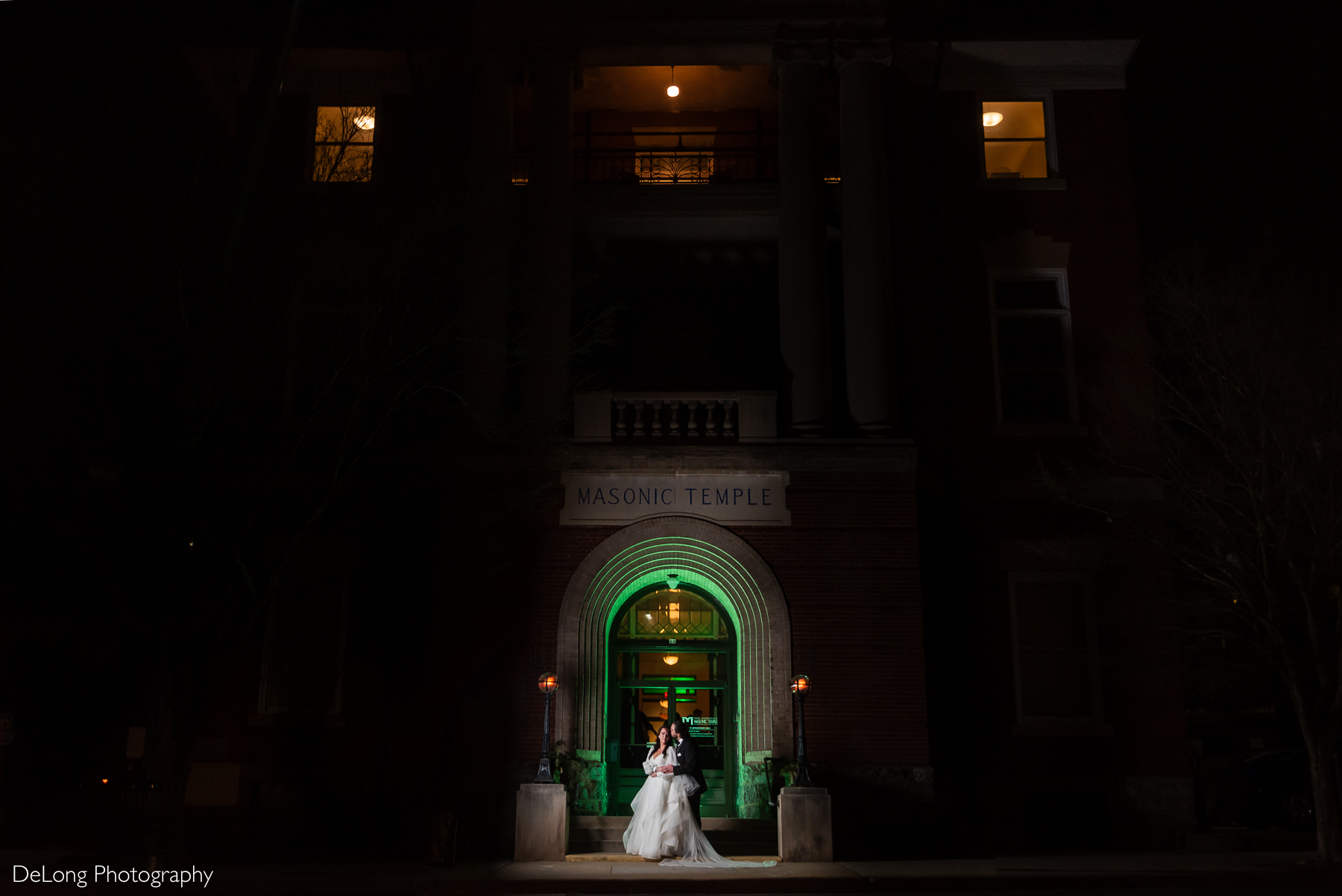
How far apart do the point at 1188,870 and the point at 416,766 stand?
1071 cm

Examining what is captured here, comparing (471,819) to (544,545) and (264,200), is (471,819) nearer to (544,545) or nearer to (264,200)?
(544,545)

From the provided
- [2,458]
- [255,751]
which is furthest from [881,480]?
[2,458]

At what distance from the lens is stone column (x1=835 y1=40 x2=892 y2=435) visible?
1838cm

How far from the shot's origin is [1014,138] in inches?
846

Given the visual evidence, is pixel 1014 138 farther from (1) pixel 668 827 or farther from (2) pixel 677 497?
(1) pixel 668 827

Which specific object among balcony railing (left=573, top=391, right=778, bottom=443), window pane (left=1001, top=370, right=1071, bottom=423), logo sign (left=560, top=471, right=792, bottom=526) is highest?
window pane (left=1001, top=370, right=1071, bottom=423)

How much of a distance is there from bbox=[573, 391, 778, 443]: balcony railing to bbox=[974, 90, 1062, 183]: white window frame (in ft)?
22.3

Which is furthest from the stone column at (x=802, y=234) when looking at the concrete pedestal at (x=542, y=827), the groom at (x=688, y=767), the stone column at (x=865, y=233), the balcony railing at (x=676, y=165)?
the concrete pedestal at (x=542, y=827)

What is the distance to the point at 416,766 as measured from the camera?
1702 centimetres

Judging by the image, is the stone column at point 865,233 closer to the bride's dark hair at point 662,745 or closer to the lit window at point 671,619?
the lit window at point 671,619

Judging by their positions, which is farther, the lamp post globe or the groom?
the lamp post globe

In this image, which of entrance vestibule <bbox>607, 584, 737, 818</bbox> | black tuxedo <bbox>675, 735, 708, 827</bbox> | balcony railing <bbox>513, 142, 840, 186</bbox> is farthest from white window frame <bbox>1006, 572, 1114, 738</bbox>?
balcony railing <bbox>513, 142, 840, 186</bbox>

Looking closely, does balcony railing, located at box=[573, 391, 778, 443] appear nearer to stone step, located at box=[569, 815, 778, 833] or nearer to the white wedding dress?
the white wedding dress

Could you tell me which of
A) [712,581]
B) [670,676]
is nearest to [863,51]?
[712,581]
